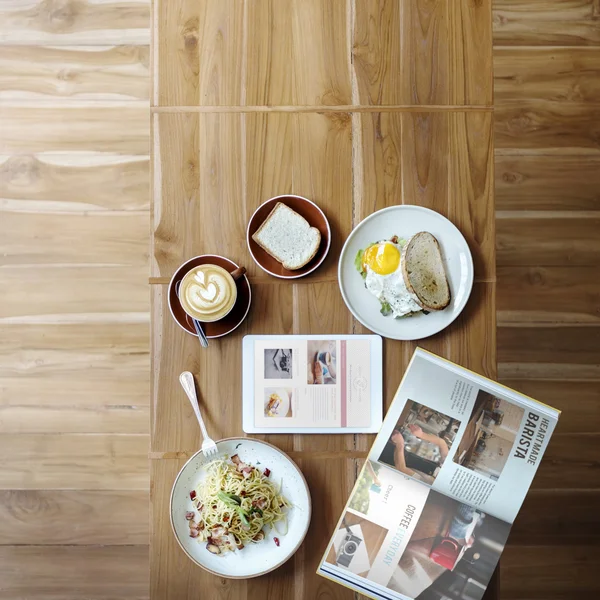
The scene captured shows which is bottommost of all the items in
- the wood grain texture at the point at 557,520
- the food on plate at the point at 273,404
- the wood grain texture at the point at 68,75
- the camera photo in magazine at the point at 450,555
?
the wood grain texture at the point at 557,520

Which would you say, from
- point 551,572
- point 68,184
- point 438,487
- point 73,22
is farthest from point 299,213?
point 551,572

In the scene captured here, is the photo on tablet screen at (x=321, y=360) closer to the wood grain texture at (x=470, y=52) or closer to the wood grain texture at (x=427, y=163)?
the wood grain texture at (x=427, y=163)

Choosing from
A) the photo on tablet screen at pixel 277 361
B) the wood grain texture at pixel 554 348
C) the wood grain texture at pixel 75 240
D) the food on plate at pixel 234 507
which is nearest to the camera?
the food on plate at pixel 234 507

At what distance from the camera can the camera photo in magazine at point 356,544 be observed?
1.15 m

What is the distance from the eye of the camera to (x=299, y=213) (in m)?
1.24

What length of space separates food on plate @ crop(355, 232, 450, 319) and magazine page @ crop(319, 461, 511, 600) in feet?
1.10

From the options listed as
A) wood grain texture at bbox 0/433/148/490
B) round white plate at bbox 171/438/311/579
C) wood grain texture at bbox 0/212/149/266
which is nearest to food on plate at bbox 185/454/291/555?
round white plate at bbox 171/438/311/579

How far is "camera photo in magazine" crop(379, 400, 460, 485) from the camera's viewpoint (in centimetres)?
119

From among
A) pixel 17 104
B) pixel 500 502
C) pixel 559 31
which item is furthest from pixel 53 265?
pixel 559 31

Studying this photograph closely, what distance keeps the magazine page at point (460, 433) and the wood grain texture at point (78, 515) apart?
3.03 feet

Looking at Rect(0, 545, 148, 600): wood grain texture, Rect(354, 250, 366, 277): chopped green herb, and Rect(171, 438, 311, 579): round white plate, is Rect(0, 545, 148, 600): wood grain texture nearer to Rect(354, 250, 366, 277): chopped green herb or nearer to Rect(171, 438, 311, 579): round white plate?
Rect(171, 438, 311, 579): round white plate

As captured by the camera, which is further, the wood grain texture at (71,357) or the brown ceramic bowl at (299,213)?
the wood grain texture at (71,357)

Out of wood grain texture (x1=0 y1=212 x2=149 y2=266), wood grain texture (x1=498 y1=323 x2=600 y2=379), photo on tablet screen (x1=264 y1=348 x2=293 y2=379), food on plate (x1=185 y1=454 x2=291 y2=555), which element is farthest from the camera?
A: wood grain texture (x1=498 y1=323 x2=600 y2=379)

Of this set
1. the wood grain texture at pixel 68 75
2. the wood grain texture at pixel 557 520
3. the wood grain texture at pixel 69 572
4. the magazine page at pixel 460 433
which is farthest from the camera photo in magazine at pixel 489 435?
the wood grain texture at pixel 68 75
